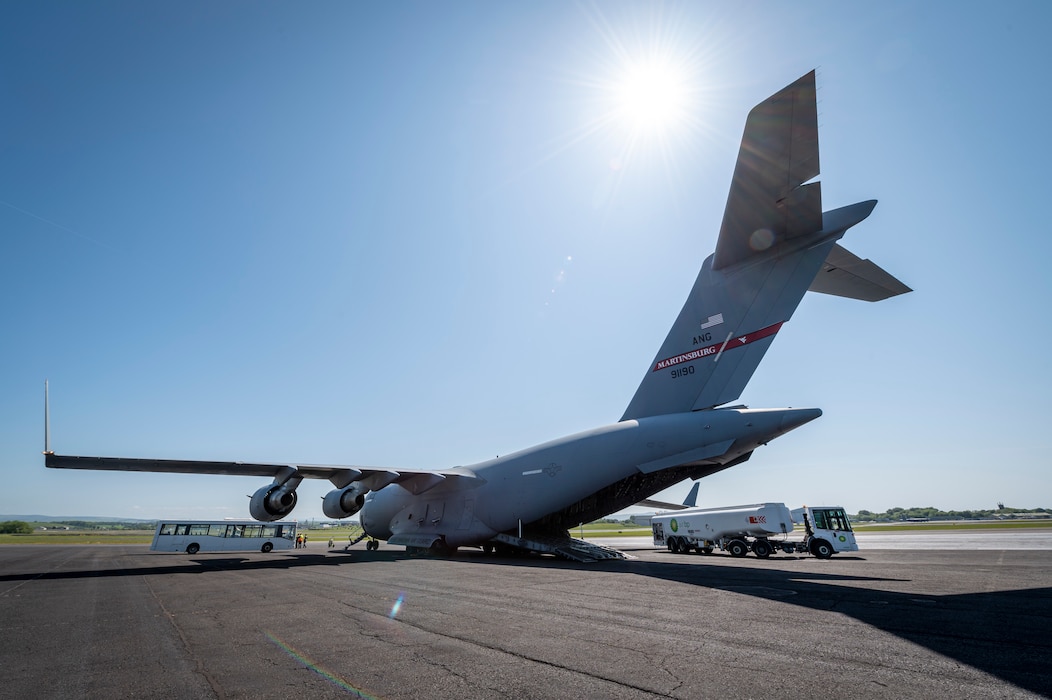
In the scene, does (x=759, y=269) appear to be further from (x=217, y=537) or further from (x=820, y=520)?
(x=217, y=537)

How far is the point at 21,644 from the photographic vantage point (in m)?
5.22

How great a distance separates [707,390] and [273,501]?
13.6m

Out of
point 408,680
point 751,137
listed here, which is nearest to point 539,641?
point 408,680

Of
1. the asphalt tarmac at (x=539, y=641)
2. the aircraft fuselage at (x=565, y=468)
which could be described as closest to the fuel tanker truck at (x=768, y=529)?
the aircraft fuselage at (x=565, y=468)

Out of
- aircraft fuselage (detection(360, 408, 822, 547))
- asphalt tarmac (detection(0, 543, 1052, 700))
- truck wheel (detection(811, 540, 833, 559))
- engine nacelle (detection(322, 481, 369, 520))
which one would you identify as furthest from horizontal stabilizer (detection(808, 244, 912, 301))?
engine nacelle (detection(322, 481, 369, 520))

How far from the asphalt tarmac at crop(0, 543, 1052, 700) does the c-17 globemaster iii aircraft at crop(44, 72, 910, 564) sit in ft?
13.6

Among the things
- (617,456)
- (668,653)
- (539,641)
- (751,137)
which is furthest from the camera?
(617,456)

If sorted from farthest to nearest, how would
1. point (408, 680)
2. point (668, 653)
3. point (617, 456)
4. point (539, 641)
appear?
point (617, 456) < point (539, 641) < point (668, 653) < point (408, 680)

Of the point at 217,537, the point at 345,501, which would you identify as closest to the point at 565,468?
the point at 345,501

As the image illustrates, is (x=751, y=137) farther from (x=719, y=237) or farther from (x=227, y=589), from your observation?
(x=227, y=589)

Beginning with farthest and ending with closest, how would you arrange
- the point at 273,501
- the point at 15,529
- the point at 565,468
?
1. the point at 15,529
2. the point at 273,501
3. the point at 565,468

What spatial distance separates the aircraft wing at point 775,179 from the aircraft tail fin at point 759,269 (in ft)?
0.06

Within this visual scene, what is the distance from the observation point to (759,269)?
39.8 feet

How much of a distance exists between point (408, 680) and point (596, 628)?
92.1 inches
